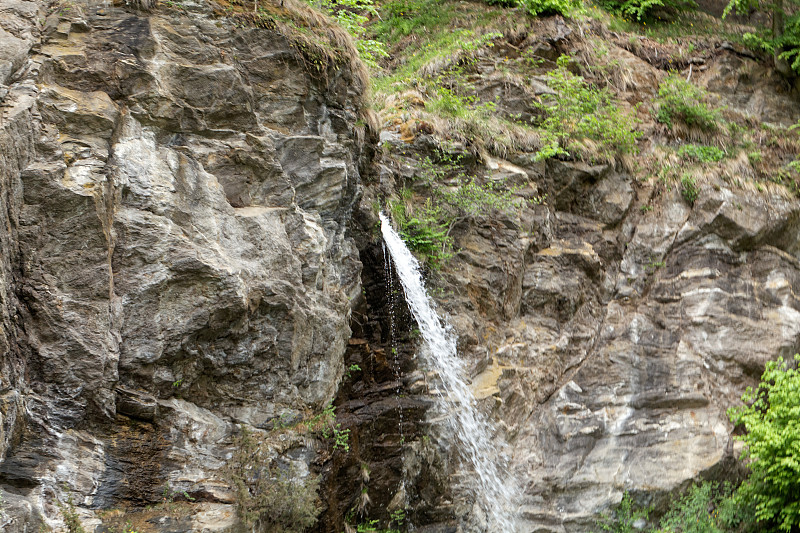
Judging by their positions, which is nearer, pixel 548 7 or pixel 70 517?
pixel 70 517

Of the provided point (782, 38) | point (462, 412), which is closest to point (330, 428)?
point (462, 412)

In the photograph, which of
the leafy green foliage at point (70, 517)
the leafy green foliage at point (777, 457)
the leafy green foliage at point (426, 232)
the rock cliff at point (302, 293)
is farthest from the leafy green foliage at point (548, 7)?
the leafy green foliage at point (70, 517)

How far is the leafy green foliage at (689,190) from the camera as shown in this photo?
986 cm

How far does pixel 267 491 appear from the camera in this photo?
213 inches

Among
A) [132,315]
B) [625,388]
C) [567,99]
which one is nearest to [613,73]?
[567,99]

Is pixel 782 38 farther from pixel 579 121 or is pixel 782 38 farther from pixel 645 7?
pixel 579 121

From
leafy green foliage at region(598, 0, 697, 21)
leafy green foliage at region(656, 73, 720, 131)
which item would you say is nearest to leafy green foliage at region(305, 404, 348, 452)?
leafy green foliage at region(656, 73, 720, 131)

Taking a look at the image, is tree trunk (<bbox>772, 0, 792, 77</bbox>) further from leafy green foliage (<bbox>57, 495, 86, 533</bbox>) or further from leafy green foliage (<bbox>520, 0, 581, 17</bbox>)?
leafy green foliage (<bbox>57, 495, 86, 533</bbox>)

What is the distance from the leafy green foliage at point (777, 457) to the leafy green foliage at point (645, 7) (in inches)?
408

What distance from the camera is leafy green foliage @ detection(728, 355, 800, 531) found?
655 centimetres

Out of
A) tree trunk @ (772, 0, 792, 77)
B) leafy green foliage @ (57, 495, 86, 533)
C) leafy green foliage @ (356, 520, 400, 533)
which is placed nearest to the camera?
leafy green foliage @ (57, 495, 86, 533)

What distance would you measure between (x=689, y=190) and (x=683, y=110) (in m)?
2.46

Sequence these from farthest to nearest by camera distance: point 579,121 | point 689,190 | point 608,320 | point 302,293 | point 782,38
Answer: point 782,38 → point 579,121 → point 689,190 → point 608,320 → point 302,293

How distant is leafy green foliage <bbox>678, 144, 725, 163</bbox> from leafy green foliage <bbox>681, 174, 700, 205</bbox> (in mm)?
916
